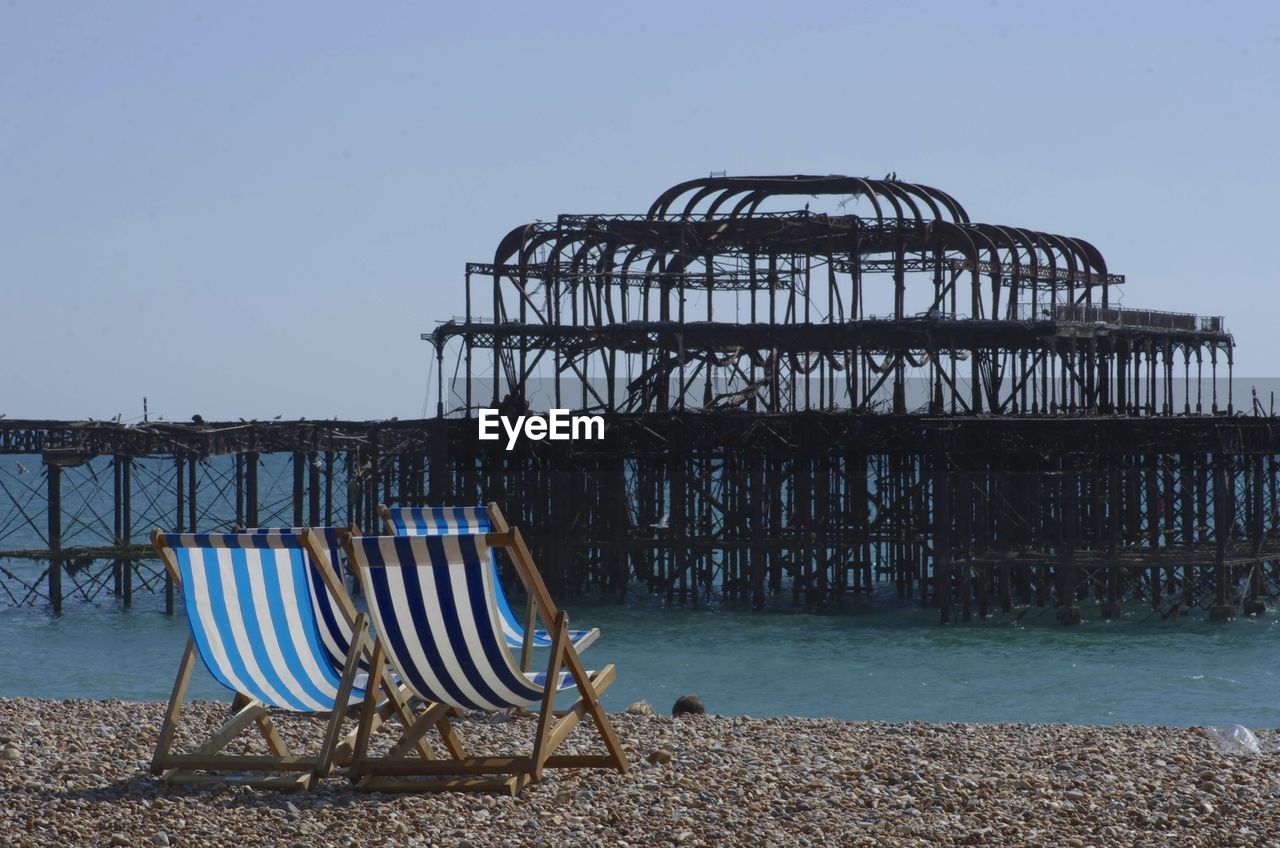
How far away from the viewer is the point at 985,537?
79.7 ft

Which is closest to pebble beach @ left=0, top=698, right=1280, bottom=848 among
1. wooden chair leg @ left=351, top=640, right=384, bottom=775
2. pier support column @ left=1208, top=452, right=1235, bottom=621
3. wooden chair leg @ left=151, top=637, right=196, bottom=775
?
wooden chair leg @ left=151, top=637, right=196, bottom=775

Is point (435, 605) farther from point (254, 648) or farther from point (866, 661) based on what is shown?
point (866, 661)

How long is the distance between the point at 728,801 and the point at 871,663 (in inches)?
542

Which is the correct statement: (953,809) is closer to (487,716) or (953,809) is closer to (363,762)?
(363,762)

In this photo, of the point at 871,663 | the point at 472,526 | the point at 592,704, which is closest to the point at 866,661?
the point at 871,663

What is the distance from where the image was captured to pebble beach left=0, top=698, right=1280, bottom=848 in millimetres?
7223

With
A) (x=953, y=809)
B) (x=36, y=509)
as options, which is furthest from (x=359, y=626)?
(x=36, y=509)

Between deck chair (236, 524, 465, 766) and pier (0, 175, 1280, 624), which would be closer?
deck chair (236, 524, 465, 766)

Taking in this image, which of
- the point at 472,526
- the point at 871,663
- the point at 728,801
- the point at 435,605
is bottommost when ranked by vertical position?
the point at 871,663

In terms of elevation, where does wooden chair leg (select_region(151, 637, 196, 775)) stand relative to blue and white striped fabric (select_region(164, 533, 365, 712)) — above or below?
below

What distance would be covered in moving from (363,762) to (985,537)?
57.4 ft

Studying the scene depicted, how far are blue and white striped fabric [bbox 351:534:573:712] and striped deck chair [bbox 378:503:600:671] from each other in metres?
1.56

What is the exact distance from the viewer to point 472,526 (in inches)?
422

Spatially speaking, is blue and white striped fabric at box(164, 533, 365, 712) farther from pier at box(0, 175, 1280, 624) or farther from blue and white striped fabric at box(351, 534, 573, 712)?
pier at box(0, 175, 1280, 624)
